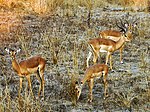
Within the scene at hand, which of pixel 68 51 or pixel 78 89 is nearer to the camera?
pixel 78 89

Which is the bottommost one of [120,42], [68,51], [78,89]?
[68,51]

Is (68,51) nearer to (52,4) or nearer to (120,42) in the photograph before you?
(120,42)

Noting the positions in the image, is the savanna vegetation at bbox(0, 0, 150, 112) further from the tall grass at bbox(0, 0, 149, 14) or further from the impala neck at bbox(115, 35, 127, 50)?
the impala neck at bbox(115, 35, 127, 50)

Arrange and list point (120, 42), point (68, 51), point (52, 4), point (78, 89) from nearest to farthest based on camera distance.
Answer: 1. point (78, 89)
2. point (120, 42)
3. point (68, 51)
4. point (52, 4)

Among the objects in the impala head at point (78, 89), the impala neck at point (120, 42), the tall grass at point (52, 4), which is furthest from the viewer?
the tall grass at point (52, 4)

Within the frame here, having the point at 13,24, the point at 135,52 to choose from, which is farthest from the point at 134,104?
the point at 13,24

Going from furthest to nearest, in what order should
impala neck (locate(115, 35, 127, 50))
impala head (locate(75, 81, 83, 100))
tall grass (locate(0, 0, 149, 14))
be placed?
1. tall grass (locate(0, 0, 149, 14))
2. impala neck (locate(115, 35, 127, 50))
3. impala head (locate(75, 81, 83, 100))

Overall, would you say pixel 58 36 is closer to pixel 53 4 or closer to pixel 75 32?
pixel 75 32

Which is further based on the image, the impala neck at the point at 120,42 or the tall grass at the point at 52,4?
the tall grass at the point at 52,4

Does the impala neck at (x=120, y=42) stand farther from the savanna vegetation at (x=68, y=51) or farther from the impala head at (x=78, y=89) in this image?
the impala head at (x=78, y=89)

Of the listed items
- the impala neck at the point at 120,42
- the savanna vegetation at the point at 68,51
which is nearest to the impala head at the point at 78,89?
the savanna vegetation at the point at 68,51

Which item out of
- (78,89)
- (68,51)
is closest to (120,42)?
(68,51)

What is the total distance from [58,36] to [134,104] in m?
5.34

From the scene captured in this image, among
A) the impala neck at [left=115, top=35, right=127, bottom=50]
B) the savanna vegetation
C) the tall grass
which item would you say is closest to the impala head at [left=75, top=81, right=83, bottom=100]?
the savanna vegetation
